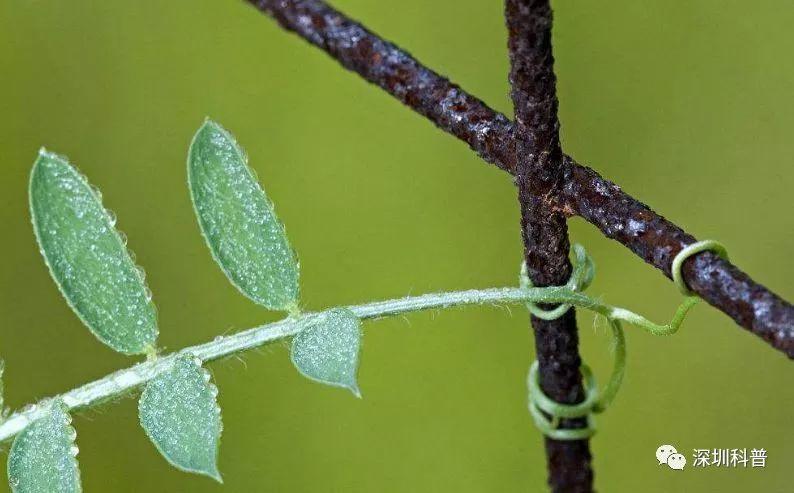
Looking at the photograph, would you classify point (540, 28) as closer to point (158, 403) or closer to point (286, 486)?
point (158, 403)

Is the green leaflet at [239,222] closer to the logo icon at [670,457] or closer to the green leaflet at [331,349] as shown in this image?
the green leaflet at [331,349]

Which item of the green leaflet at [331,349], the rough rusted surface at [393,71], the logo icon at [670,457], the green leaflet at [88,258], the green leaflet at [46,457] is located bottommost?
the green leaflet at [46,457]

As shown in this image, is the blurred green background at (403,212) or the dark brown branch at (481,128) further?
the blurred green background at (403,212)

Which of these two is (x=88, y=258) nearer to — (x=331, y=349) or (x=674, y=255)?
(x=331, y=349)

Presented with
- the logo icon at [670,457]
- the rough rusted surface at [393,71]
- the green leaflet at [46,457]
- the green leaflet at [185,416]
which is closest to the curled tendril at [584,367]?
the rough rusted surface at [393,71]

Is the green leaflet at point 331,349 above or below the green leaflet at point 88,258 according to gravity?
below

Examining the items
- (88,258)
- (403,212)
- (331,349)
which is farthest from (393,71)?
(403,212)

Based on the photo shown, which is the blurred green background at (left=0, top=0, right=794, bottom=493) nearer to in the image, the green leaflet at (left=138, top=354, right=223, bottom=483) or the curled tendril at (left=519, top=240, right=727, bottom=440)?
the curled tendril at (left=519, top=240, right=727, bottom=440)

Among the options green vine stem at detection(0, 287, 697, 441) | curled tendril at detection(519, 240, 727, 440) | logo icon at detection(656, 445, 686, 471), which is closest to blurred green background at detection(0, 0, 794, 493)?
A: logo icon at detection(656, 445, 686, 471)
